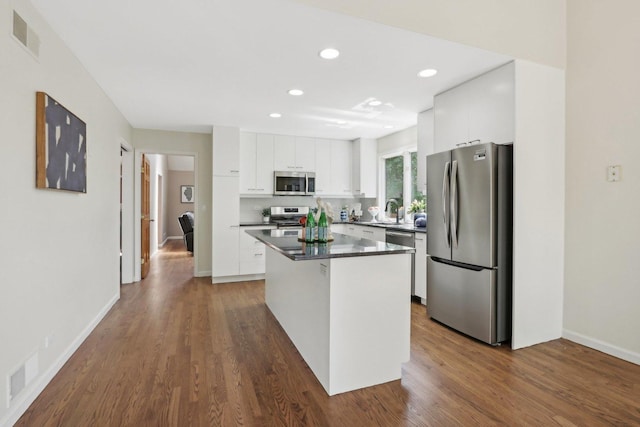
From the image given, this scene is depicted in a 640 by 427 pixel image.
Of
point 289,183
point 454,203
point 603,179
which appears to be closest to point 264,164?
point 289,183

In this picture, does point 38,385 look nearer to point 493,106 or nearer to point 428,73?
point 428,73

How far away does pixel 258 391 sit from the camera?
2.06 metres


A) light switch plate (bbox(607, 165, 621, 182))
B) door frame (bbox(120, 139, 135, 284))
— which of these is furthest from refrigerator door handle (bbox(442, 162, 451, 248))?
door frame (bbox(120, 139, 135, 284))

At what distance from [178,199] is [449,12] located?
10531mm

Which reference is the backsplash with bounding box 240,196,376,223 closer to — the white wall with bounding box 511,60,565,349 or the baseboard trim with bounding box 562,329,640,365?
the white wall with bounding box 511,60,565,349

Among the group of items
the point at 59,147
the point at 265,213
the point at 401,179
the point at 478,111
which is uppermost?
Result: the point at 478,111

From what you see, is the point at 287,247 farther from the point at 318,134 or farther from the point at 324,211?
the point at 318,134

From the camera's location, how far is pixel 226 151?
16.4 ft

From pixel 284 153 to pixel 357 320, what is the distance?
154 inches

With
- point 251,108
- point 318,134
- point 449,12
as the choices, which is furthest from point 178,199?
point 449,12

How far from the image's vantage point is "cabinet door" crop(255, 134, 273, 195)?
538cm

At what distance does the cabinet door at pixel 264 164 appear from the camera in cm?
538

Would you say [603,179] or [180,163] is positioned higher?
[180,163]

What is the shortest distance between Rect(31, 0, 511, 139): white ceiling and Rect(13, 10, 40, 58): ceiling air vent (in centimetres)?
19
